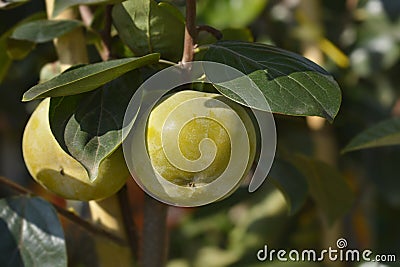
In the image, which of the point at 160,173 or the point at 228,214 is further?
the point at 228,214

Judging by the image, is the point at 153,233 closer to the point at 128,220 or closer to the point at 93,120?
the point at 128,220

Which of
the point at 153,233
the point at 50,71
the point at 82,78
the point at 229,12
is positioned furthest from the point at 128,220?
the point at 229,12

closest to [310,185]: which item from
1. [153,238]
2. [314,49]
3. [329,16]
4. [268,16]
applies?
[153,238]

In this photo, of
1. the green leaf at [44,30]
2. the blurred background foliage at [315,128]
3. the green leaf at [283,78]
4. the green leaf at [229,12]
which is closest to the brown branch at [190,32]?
the green leaf at [283,78]

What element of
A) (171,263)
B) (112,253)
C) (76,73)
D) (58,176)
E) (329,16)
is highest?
(76,73)

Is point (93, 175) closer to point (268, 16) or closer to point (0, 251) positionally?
point (0, 251)

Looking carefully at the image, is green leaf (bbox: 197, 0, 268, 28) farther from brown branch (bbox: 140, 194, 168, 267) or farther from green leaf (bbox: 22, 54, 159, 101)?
green leaf (bbox: 22, 54, 159, 101)

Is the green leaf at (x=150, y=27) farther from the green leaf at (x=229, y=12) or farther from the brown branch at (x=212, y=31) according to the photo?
the green leaf at (x=229, y=12)

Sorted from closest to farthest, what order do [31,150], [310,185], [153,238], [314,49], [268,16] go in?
[31,150]
[153,238]
[310,185]
[314,49]
[268,16]
